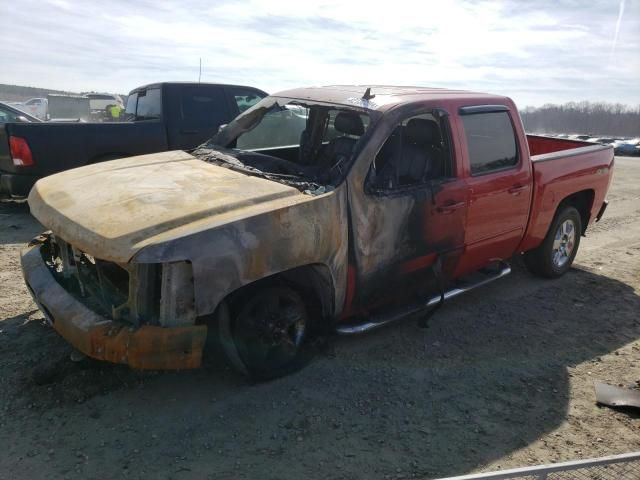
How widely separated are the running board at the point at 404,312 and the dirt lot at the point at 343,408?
27 centimetres

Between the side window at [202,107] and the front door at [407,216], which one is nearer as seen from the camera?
the front door at [407,216]

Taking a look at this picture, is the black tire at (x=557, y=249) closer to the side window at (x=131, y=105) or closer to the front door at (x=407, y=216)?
the front door at (x=407, y=216)

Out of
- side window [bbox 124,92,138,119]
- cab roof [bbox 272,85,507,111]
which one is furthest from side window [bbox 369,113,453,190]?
side window [bbox 124,92,138,119]

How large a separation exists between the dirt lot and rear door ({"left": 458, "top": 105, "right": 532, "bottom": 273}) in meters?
0.70

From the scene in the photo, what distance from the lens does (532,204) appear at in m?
4.91

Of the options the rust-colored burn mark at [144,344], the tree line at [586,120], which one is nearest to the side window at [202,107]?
the rust-colored burn mark at [144,344]

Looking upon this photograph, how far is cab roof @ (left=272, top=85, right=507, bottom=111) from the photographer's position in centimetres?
397

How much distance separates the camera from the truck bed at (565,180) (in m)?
4.96

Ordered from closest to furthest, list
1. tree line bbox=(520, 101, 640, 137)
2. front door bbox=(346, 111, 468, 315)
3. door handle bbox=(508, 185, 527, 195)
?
front door bbox=(346, 111, 468, 315) < door handle bbox=(508, 185, 527, 195) < tree line bbox=(520, 101, 640, 137)

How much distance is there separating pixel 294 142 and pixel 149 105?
3837 millimetres

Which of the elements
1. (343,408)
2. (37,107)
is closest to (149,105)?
(343,408)

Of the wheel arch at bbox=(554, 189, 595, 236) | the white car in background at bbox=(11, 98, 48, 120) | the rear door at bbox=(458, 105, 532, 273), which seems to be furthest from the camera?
the white car in background at bbox=(11, 98, 48, 120)

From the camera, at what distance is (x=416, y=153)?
4086 mm

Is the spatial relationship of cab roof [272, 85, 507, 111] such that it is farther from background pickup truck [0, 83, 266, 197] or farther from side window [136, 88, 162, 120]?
side window [136, 88, 162, 120]
